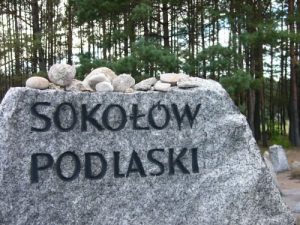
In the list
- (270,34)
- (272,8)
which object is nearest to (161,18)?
(270,34)

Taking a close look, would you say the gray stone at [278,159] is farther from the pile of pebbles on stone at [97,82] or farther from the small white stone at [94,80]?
the small white stone at [94,80]

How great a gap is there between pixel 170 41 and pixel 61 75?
1357 cm

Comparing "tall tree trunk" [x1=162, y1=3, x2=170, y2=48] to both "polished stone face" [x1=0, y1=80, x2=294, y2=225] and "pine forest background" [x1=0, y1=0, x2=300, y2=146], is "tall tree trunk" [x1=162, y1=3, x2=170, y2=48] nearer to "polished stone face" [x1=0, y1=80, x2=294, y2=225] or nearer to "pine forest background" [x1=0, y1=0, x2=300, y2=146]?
"pine forest background" [x1=0, y1=0, x2=300, y2=146]

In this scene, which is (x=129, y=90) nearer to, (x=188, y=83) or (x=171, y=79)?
(x=171, y=79)

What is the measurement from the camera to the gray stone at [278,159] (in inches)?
460

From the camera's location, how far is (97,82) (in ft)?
13.4

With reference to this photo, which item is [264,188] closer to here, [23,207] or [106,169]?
[106,169]

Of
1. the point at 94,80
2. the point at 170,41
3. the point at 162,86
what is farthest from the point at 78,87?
the point at 170,41

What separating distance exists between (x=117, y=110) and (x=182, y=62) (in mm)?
8288

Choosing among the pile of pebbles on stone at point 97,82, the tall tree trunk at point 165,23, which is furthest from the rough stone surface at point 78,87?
the tall tree trunk at point 165,23

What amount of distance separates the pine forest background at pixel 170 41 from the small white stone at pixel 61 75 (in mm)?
7223

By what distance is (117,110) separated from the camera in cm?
404

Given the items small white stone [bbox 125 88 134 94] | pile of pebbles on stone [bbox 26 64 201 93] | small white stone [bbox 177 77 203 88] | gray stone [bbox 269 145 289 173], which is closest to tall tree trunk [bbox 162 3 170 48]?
gray stone [bbox 269 145 289 173]

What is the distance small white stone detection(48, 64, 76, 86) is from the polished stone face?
145 millimetres
